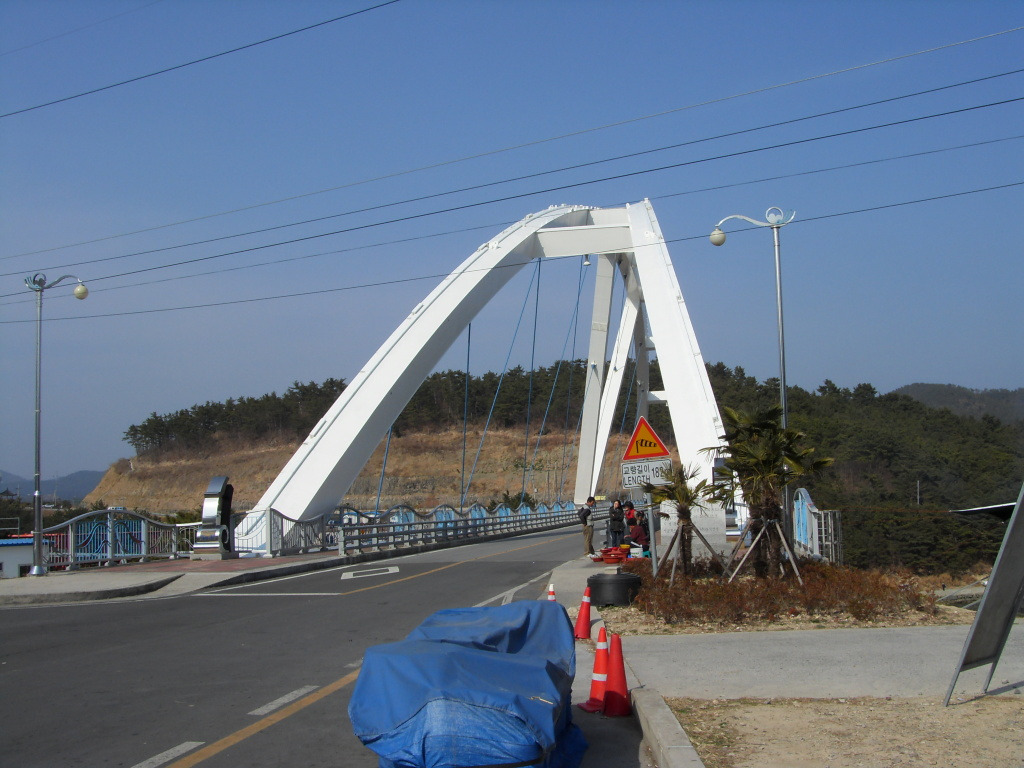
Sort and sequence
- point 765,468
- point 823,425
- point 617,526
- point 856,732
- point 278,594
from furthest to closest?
point 823,425 → point 617,526 → point 278,594 → point 765,468 → point 856,732

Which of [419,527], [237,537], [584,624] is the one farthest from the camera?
[419,527]

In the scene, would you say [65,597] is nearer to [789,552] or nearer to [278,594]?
[278,594]

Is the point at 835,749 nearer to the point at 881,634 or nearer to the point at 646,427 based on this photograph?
the point at 881,634

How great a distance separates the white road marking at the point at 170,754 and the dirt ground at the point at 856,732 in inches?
134

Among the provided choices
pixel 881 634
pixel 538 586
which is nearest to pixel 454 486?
pixel 538 586

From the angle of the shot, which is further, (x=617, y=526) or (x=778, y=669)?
(x=617, y=526)

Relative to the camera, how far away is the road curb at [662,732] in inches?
211

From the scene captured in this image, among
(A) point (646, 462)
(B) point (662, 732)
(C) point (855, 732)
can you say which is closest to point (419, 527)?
(A) point (646, 462)

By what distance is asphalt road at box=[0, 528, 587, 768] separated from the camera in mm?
6195

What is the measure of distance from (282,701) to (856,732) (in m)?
4.53

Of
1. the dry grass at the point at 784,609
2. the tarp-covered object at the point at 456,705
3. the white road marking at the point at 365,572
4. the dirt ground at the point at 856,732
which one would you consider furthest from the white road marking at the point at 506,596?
the tarp-covered object at the point at 456,705

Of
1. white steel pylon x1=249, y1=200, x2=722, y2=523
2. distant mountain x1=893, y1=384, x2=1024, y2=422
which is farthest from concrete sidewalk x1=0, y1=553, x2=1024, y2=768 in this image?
distant mountain x1=893, y1=384, x2=1024, y2=422

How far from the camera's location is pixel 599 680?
7.30 m

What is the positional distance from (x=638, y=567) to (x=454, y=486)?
82243 millimetres
